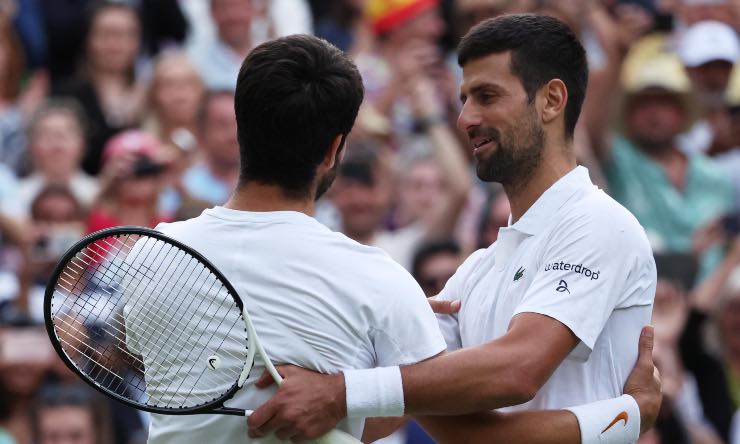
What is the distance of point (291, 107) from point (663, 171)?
533 cm

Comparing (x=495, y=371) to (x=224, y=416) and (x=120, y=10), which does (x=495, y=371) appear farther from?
(x=120, y=10)

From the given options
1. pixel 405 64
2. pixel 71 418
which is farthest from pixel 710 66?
pixel 71 418

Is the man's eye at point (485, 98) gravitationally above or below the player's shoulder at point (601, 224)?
above

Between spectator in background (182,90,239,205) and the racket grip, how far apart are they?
459 centimetres

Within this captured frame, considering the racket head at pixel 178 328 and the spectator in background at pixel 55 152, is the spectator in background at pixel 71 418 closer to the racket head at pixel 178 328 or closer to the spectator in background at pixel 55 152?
the spectator in background at pixel 55 152

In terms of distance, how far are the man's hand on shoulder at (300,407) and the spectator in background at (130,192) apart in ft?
13.9

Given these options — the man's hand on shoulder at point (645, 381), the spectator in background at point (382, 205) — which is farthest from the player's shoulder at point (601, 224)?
the spectator in background at point (382, 205)

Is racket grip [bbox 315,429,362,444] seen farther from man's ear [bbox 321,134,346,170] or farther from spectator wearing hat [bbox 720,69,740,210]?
spectator wearing hat [bbox 720,69,740,210]

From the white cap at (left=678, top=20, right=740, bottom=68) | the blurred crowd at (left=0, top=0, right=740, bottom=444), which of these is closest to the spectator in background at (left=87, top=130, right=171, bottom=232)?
the blurred crowd at (left=0, top=0, right=740, bottom=444)

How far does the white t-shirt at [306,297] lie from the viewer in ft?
12.3

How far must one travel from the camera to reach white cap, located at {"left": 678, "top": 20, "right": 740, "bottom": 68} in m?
9.50

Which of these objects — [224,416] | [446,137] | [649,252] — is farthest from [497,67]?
[446,137]

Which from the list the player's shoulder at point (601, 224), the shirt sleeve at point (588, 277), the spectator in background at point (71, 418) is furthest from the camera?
the spectator in background at point (71, 418)

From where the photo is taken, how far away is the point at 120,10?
921 cm
